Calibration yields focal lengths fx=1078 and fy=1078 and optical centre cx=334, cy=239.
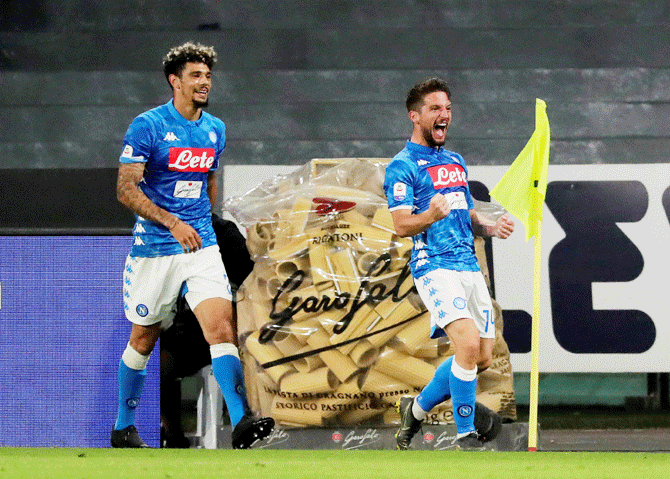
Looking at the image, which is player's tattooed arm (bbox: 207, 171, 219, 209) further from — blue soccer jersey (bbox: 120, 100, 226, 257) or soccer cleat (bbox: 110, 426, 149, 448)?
soccer cleat (bbox: 110, 426, 149, 448)

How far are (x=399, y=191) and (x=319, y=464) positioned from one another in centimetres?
130

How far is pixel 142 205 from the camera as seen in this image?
4312mm

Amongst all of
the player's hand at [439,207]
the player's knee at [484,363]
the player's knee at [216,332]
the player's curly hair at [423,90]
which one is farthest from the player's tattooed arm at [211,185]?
the player's knee at [484,363]

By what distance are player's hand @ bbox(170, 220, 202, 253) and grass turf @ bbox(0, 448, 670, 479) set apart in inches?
33.6

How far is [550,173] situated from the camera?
607cm

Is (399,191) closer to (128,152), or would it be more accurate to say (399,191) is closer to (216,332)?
(216,332)

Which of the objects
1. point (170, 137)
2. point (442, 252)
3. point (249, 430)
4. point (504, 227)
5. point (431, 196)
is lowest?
point (249, 430)

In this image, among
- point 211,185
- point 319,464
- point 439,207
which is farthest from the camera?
point 211,185

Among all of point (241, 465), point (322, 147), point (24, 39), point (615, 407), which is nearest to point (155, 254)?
point (241, 465)

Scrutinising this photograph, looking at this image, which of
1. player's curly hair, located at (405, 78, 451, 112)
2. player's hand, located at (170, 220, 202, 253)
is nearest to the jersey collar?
player's hand, located at (170, 220, 202, 253)

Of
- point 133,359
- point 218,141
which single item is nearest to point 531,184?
point 218,141

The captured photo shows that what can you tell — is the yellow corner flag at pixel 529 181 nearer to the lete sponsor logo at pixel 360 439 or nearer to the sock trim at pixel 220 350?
the lete sponsor logo at pixel 360 439

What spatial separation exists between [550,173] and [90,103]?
2.80m

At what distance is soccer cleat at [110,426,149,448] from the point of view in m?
4.55
